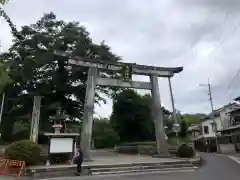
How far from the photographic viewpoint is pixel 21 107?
31.8 meters

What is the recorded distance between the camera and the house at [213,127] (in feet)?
164

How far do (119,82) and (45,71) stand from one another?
38.0 feet

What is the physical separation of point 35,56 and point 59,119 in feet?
40.3

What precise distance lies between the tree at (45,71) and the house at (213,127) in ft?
84.9

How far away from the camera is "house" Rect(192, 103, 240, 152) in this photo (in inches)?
1964

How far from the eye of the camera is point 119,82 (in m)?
23.8

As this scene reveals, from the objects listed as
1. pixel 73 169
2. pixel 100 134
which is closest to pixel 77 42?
pixel 100 134

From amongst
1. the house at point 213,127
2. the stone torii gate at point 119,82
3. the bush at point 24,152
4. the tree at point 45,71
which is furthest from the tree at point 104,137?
the bush at point 24,152

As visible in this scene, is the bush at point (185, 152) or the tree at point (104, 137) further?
the tree at point (104, 137)

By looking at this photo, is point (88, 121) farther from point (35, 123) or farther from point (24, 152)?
point (24, 152)

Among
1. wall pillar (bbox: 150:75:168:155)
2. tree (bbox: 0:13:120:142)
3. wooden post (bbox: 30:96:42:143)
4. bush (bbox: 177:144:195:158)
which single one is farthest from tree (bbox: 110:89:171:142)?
wooden post (bbox: 30:96:42:143)

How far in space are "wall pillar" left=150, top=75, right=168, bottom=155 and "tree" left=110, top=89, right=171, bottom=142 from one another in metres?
14.8

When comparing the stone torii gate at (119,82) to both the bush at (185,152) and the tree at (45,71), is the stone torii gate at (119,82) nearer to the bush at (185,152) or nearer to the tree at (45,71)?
the bush at (185,152)

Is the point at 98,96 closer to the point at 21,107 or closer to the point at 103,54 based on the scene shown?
the point at 103,54
